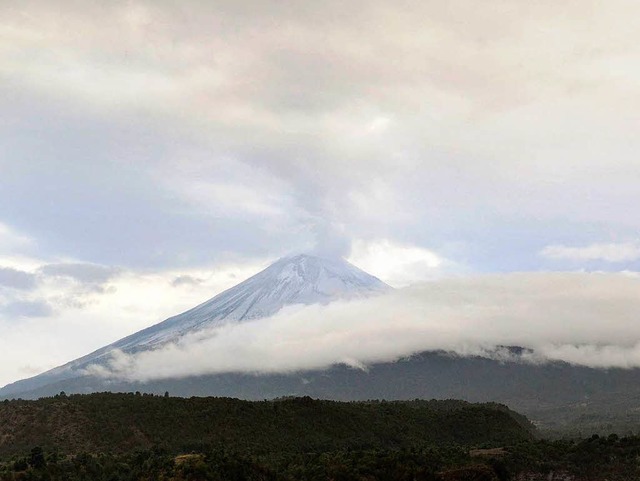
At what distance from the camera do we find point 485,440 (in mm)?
137500

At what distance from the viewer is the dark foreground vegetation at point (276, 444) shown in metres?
79.9

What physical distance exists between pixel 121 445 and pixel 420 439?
56.3m

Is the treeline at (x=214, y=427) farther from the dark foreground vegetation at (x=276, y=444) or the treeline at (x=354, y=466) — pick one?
the treeline at (x=354, y=466)

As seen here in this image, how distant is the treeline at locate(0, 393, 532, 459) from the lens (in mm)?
109500

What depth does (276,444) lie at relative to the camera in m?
115

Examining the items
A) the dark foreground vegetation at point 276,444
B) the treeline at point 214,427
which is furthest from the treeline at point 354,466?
the treeline at point 214,427

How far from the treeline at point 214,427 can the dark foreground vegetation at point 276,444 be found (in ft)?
0.64

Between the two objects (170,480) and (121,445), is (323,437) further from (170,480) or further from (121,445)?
(170,480)

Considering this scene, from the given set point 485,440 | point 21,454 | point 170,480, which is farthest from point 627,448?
point 21,454

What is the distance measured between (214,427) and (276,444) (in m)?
12.2

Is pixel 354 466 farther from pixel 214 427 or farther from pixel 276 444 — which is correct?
pixel 214 427

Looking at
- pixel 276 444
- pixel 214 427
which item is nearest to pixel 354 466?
pixel 276 444

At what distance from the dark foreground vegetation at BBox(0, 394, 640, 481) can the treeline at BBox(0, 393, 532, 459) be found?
0.64 feet

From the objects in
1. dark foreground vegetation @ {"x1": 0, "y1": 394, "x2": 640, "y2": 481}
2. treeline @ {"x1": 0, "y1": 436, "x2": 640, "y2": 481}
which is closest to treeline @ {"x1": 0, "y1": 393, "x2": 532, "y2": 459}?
dark foreground vegetation @ {"x1": 0, "y1": 394, "x2": 640, "y2": 481}
